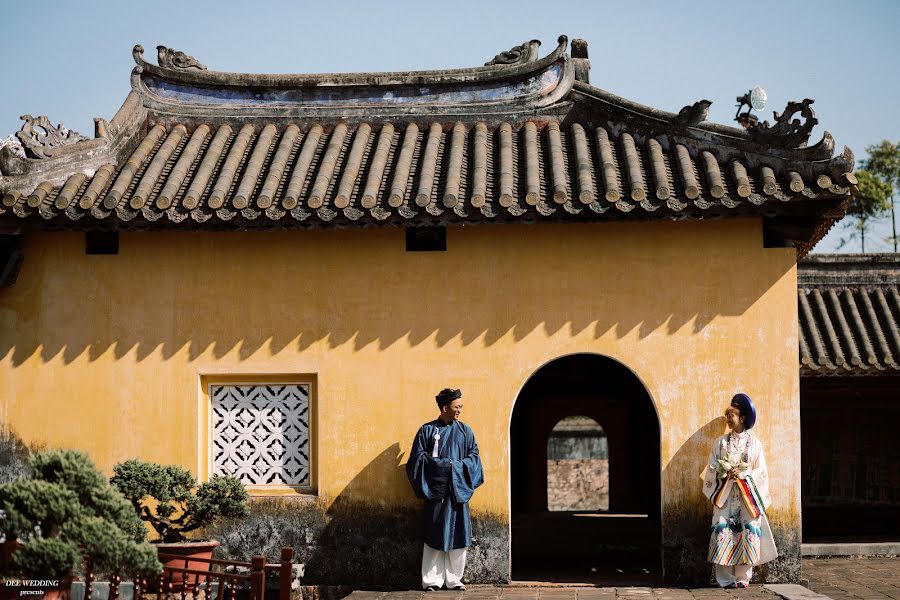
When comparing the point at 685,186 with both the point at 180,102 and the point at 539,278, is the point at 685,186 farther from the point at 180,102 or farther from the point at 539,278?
the point at 180,102

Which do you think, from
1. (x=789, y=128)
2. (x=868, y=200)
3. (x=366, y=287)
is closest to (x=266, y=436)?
(x=366, y=287)

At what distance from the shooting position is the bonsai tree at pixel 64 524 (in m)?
7.00

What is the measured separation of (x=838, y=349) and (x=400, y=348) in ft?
22.4

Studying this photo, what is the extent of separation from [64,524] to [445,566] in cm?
407

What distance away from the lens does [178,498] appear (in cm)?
939

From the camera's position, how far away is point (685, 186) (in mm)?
10000

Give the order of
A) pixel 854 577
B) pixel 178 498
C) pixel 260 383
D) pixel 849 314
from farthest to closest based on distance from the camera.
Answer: pixel 849 314
pixel 854 577
pixel 260 383
pixel 178 498

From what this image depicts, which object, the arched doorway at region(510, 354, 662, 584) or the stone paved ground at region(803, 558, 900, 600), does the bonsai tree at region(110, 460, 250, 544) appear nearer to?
the stone paved ground at region(803, 558, 900, 600)

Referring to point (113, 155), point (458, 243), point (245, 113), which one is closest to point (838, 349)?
point (458, 243)

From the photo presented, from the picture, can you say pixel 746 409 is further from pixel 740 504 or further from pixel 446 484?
pixel 446 484

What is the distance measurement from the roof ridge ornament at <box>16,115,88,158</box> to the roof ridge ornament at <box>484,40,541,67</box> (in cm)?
415

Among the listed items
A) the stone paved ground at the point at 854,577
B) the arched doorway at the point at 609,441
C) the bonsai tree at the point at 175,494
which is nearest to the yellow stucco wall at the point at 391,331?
the bonsai tree at the point at 175,494

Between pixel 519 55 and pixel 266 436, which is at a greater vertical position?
pixel 519 55

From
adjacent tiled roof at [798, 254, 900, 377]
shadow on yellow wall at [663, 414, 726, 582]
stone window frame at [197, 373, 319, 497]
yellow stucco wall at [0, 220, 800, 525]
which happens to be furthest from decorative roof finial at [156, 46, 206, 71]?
adjacent tiled roof at [798, 254, 900, 377]
